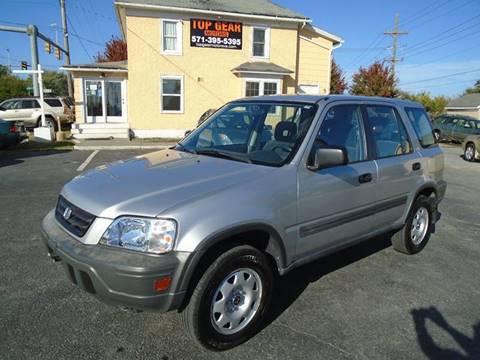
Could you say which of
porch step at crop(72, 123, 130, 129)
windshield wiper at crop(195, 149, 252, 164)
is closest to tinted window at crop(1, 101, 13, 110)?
porch step at crop(72, 123, 130, 129)

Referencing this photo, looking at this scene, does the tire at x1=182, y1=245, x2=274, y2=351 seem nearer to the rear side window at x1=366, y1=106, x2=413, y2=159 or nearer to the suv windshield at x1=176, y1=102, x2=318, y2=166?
the suv windshield at x1=176, y1=102, x2=318, y2=166

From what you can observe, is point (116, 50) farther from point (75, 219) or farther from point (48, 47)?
point (75, 219)

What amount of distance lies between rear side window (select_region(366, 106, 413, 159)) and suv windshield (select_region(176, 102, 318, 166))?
3.02 feet

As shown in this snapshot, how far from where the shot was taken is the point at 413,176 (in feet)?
14.7

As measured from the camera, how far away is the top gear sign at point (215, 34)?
1753 centimetres

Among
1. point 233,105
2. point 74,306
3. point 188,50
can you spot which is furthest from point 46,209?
point 188,50

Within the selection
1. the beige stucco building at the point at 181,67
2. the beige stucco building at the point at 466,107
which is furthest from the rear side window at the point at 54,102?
the beige stucco building at the point at 466,107

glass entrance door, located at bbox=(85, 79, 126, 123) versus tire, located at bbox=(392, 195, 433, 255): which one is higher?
glass entrance door, located at bbox=(85, 79, 126, 123)

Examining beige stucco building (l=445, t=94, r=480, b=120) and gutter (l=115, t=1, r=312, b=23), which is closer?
gutter (l=115, t=1, r=312, b=23)

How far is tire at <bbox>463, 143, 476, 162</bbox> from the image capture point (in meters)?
14.6

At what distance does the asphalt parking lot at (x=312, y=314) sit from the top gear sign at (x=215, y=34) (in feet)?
47.0

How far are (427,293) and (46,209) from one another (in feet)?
18.4

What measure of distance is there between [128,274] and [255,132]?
2.02m

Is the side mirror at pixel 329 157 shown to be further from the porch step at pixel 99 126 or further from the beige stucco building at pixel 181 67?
the porch step at pixel 99 126
